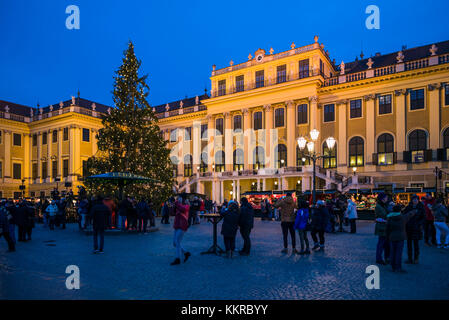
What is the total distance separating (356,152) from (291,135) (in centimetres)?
749

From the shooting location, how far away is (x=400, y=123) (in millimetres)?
34938

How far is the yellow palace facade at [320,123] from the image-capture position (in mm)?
33703

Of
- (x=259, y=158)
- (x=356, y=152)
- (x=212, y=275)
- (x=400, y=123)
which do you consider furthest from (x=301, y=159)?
(x=212, y=275)

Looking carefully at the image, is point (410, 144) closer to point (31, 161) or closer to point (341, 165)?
point (341, 165)

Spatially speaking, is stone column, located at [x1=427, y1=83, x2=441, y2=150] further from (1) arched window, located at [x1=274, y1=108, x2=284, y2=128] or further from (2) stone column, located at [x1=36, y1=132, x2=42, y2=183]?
(2) stone column, located at [x1=36, y1=132, x2=42, y2=183]

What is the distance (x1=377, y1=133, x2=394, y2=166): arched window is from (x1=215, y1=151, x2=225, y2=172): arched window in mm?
19392

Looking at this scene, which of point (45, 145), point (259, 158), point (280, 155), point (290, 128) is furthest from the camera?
point (45, 145)

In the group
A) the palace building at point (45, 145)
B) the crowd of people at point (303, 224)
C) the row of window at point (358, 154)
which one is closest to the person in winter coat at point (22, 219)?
the crowd of people at point (303, 224)

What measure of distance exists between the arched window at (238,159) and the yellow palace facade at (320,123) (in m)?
0.14

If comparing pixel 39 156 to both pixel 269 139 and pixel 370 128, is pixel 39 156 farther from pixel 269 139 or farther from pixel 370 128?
pixel 370 128

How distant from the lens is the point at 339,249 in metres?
11.2

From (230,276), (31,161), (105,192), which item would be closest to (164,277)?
(230,276)

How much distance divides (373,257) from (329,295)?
4543 millimetres

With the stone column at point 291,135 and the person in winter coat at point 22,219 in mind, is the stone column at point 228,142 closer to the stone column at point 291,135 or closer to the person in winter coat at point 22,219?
the stone column at point 291,135
